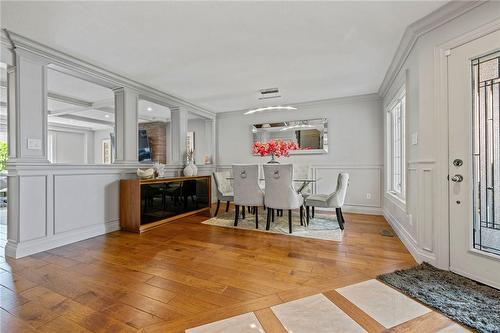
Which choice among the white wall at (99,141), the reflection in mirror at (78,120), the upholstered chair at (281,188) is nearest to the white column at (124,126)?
the reflection in mirror at (78,120)

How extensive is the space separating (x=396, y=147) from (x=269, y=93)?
236 cm

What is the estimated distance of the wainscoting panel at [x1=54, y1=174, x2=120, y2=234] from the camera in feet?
9.25

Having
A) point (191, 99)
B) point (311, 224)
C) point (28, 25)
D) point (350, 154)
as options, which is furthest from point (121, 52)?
point (350, 154)

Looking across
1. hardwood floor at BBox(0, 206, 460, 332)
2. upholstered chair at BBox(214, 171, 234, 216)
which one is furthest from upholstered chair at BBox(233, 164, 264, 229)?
upholstered chair at BBox(214, 171, 234, 216)

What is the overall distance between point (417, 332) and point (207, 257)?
5.88ft

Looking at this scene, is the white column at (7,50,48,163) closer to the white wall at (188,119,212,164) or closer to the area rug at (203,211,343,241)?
the area rug at (203,211,343,241)

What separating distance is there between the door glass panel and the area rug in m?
1.40

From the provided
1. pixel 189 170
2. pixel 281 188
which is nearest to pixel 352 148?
pixel 281 188

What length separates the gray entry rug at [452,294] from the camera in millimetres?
1385

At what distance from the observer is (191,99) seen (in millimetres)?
4824

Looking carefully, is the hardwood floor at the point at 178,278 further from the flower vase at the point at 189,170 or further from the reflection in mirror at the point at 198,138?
the reflection in mirror at the point at 198,138

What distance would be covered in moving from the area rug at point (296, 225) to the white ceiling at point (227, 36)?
7.57ft

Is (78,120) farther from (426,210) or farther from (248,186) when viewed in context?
(426,210)

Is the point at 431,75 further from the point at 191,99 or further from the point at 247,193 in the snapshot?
the point at 191,99
